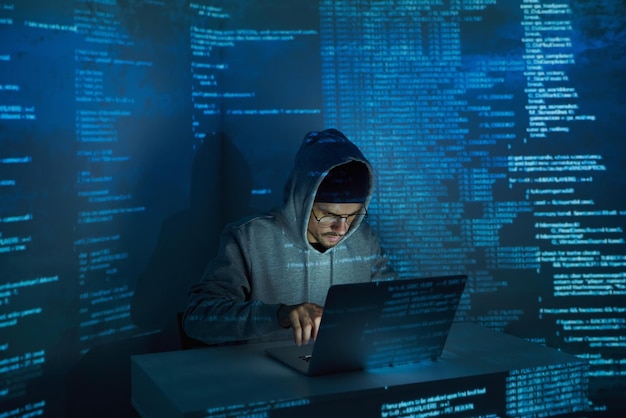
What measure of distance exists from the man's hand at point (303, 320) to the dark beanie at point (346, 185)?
0.59 metres

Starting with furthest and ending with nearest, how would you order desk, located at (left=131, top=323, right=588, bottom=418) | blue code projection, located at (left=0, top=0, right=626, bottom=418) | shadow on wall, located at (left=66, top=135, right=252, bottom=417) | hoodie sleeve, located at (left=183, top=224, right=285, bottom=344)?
blue code projection, located at (left=0, top=0, right=626, bottom=418), shadow on wall, located at (left=66, top=135, right=252, bottom=417), hoodie sleeve, located at (left=183, top=224, right=285, bottom=344), desk, located at (left=131, top=323, right=588, bottom=418)

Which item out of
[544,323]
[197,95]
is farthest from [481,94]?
[197,95]

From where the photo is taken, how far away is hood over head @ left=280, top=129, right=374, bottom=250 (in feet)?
6.31

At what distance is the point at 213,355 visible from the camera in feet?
4.99

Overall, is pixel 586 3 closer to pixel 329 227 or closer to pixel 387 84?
pixel 387 84

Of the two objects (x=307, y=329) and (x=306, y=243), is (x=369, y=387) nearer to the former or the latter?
(x=307, y=329)

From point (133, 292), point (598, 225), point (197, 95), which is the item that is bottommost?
point (133, 292)

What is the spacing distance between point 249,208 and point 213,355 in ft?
4.70

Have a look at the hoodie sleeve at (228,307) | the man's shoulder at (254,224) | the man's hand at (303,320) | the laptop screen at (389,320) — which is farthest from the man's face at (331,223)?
the laptop screen at (389,320)

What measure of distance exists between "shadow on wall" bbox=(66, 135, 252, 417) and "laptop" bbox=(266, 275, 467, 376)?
1.11 metres

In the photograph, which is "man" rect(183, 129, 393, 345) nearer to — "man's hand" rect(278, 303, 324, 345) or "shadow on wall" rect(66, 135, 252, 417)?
"man's hand" rect(278, 303, 324, 345)

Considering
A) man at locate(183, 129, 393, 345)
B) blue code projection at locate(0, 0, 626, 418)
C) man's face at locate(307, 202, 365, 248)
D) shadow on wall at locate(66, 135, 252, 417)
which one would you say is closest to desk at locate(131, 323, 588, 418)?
man at locate(183, 129, 393, 345)

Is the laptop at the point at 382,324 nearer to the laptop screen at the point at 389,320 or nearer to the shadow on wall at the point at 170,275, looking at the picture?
the laptop screen at the point at 389,320

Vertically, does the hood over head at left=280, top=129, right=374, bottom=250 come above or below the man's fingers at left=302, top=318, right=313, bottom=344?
above
